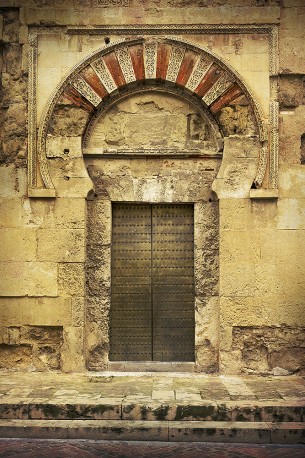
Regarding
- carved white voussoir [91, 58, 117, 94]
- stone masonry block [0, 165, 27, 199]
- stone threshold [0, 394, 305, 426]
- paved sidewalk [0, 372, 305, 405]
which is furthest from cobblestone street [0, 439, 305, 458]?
carved white voussoir [91, 58, 117, 94]

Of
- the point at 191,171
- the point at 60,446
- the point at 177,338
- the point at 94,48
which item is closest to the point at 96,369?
the point at 177,338

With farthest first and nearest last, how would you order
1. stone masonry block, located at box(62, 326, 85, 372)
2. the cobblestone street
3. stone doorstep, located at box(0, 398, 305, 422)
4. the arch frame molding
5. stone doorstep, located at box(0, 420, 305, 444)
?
the arch frame molding, stone masonry block, located at box(62, 326, 85, 372), stone doorstep, located at box(0, 398, 305, 422), stone doorstep, located at box(0, 420, 305, 444), the cobblestone street

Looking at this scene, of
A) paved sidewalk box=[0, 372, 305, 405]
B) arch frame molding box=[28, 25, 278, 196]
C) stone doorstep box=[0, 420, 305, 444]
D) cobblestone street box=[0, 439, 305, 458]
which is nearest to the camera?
cobblestone street box=[0, 439, 305, 458]

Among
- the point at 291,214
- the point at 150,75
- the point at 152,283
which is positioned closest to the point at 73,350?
the point at 152,283

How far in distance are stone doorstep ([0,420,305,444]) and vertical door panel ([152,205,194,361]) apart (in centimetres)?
208

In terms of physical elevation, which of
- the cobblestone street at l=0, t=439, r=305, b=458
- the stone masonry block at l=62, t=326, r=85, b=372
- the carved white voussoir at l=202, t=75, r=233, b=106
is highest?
the carved white voussoir at l=202, t=75, r=233, b=106

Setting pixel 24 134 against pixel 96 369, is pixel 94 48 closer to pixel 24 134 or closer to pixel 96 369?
pixel 24 134

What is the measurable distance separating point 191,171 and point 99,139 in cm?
133

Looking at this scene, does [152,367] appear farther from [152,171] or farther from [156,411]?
[152,171]

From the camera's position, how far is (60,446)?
18.9 feet

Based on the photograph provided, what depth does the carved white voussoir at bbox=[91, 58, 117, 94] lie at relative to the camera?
8.02m

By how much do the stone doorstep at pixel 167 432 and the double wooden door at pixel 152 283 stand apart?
2.09 meters

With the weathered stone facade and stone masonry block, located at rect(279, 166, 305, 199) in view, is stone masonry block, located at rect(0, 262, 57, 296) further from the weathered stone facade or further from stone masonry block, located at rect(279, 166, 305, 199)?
stone masonry block, located at rect(279, 166, 305, 199)

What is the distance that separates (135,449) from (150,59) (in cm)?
496
